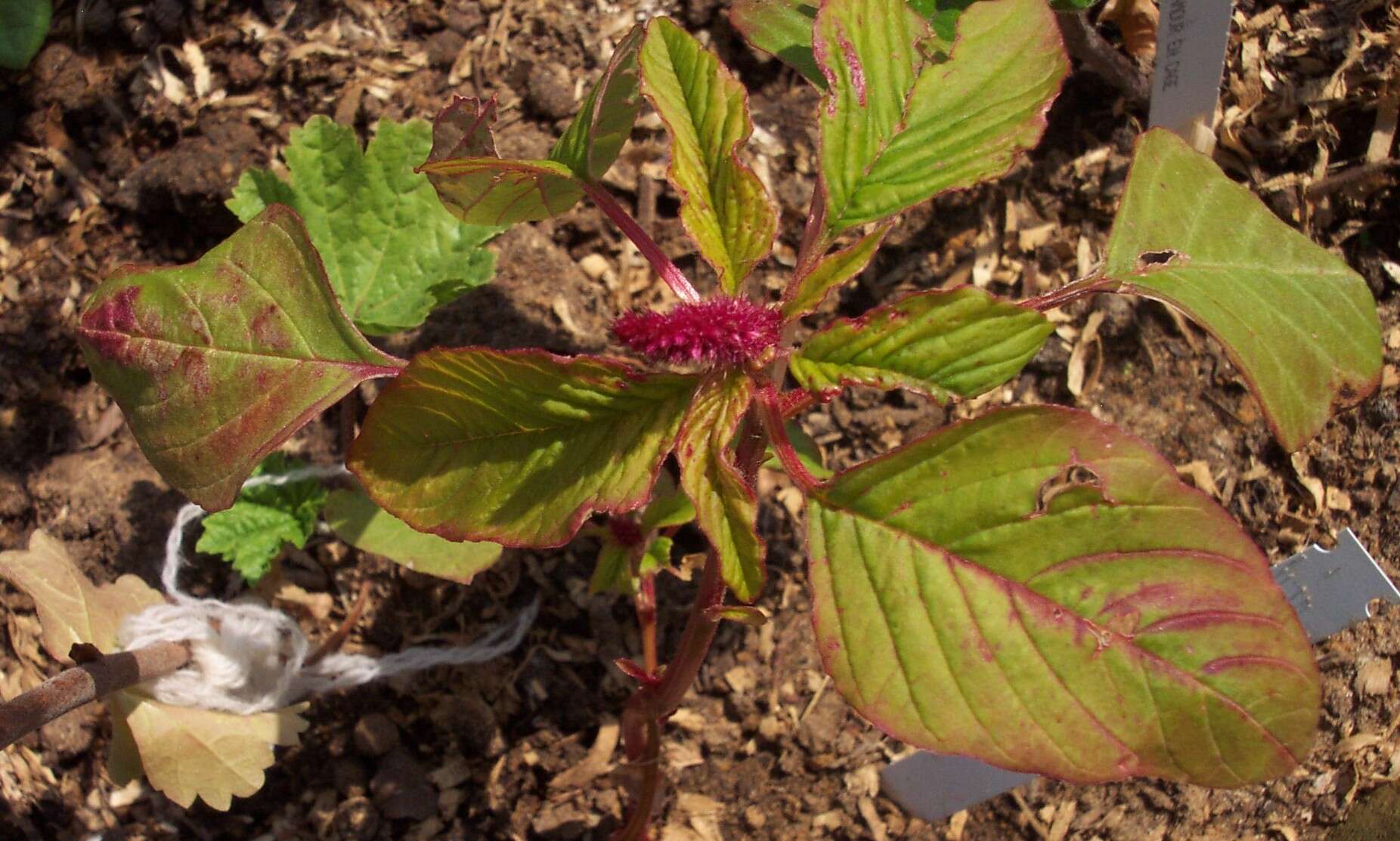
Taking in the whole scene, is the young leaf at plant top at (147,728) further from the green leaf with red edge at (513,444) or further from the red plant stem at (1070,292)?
the red plant stem at (1070,292)

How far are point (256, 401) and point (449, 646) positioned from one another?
2.14 feet

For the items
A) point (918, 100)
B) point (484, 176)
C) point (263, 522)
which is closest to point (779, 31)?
point (918, 100)

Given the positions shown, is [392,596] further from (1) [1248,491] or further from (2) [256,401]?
(1) [1248,491]

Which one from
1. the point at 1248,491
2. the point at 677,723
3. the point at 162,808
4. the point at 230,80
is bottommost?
the point at 162,808

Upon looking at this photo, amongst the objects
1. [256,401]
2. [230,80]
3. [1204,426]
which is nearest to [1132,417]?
[1204,426]

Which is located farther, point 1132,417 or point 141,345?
point 1132,417

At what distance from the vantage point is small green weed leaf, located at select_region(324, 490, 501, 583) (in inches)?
51.8

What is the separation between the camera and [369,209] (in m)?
1.54

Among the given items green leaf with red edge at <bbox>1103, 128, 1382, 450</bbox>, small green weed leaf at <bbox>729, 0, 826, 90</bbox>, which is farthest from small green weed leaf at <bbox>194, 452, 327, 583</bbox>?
green leaf with red edge at <bbox>1103, 128, 1382, 450</bbox>

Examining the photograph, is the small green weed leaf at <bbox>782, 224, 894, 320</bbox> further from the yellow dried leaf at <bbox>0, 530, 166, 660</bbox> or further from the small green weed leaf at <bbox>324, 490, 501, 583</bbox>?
the yellow dried leaf at <bbox>0, 530, 166, 660</bbox>

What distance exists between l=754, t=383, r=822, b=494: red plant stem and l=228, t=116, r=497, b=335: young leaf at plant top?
2.22ft

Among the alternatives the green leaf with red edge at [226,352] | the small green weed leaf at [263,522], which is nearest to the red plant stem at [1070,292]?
the green leaf with red edge at [226,352]

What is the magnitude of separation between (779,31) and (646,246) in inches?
12.8

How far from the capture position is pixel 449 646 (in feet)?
5.09
